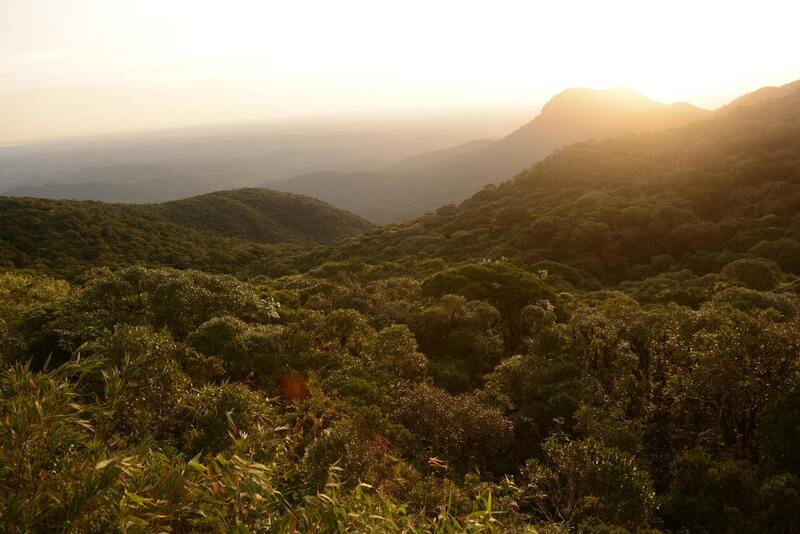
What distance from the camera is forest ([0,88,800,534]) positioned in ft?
23.9

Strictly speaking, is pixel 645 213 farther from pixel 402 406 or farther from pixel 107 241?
pixel 107 241

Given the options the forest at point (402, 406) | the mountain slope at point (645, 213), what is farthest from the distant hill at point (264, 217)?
the forest at point (402, 406)

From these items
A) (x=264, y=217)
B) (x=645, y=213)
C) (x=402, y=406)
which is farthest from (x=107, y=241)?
(x=645, y=213)

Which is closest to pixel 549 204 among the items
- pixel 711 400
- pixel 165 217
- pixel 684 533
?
pixel 711 400

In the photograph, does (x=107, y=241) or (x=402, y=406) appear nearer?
(x=402, y=406)

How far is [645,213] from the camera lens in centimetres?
6128

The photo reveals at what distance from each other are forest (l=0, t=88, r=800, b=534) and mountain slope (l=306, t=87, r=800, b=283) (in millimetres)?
7217

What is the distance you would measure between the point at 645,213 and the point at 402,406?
56475 millimetres

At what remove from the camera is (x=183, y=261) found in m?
88.3

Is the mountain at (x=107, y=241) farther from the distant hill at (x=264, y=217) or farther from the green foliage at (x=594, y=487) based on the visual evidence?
the green foliage at (x=594, y=487)

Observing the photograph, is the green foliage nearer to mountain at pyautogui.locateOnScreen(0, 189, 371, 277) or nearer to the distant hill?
mountain at pyautogui.locateOnScreen(0, 189, 371, 277)

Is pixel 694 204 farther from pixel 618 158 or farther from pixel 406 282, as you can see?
pixel 406 282

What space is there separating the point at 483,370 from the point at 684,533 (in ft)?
44.6

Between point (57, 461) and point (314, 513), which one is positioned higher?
point (57, 461)
